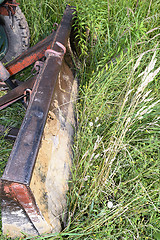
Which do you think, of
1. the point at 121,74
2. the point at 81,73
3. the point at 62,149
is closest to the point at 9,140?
the point at 62,149

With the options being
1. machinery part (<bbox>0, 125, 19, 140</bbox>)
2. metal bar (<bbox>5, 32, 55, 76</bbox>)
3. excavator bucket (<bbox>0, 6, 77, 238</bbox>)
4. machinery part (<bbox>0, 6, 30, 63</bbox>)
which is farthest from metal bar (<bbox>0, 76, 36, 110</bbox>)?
machinery part (<bbox>0, 6, 30, 63</bbox>)

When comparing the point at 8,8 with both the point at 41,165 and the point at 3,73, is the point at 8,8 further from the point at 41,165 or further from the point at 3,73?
the point at 41,165

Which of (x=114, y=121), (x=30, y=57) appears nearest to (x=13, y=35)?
(x=30, y=57)

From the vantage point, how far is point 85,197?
1.51m

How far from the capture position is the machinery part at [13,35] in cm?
264

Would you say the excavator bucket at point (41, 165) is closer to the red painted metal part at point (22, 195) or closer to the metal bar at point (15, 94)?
the red painted metal part at point (22, 195)

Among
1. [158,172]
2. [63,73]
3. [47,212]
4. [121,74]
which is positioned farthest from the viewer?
[121,74]

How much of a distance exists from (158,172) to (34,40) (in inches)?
96.0

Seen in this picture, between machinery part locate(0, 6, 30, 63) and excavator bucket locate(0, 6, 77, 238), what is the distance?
3.70ft

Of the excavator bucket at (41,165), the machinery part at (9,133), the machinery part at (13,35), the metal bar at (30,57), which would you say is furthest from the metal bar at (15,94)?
the machinery part at (13,35)

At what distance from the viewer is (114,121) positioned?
167cm

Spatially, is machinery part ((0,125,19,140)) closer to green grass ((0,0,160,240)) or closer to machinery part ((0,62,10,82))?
green grass ((0,0,160,240))

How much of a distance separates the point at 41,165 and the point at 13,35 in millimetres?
2086

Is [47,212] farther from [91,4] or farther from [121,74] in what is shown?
[91,4]
